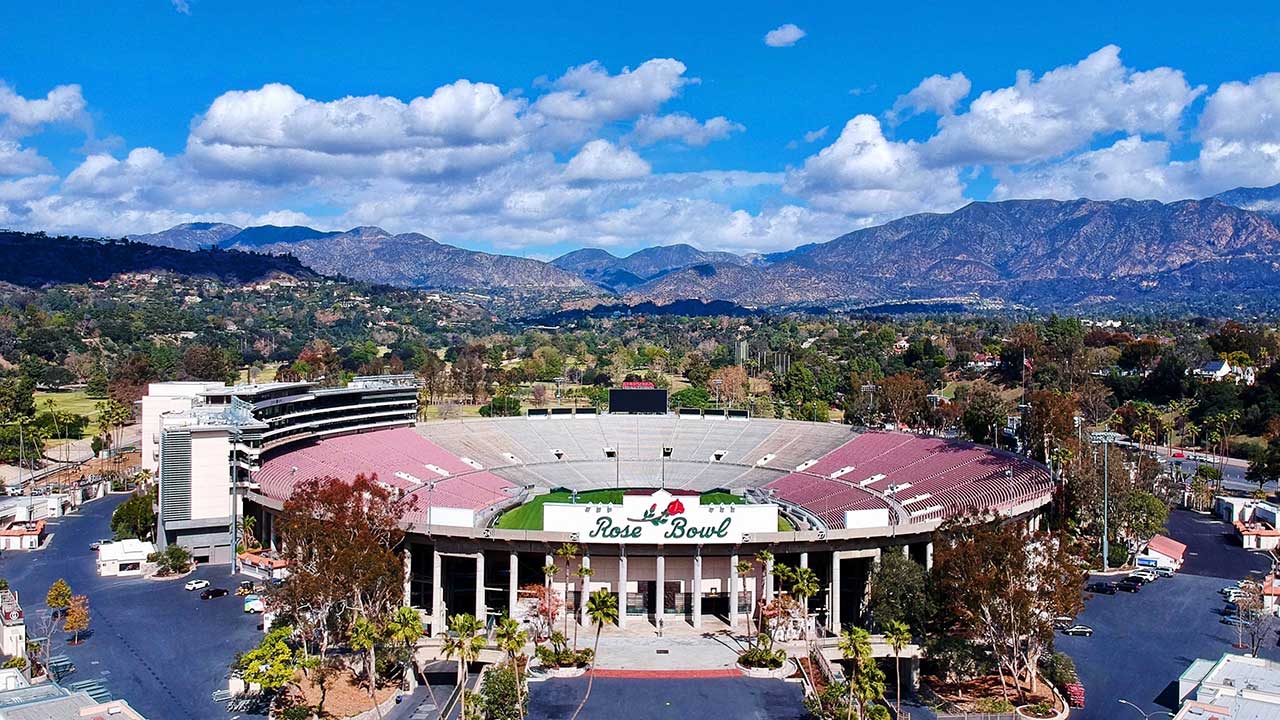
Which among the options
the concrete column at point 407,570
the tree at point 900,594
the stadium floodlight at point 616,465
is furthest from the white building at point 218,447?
the tree at point 900,594

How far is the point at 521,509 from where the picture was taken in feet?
274

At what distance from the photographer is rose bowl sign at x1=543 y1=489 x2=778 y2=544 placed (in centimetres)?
5747

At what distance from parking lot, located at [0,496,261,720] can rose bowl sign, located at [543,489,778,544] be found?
18359 mm

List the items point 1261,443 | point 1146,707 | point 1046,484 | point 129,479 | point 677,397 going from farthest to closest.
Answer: point 677,397 < point 1261,443 < point 129,479 < point 1046,484 < point 1146,707

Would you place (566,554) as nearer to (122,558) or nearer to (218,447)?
(218,447)

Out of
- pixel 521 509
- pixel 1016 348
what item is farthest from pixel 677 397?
pixel 521 509

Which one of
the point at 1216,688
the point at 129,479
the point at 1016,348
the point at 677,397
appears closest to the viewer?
the point at 1216,688

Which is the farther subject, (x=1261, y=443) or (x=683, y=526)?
(x=1261, y=443)

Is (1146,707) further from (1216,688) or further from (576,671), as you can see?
(576,671)

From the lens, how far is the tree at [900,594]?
174ft

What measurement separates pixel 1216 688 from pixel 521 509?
52355 mm

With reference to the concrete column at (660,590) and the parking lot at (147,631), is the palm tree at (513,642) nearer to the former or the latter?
the parking lot at (147,631)

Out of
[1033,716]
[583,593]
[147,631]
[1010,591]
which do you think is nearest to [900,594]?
[1010,591]

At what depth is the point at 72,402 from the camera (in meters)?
151
